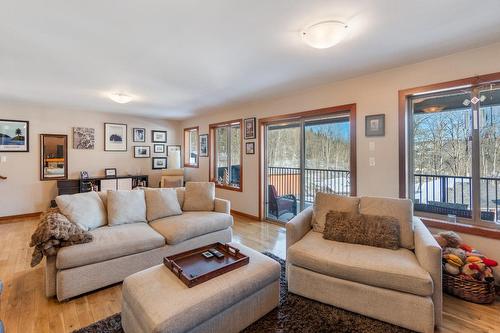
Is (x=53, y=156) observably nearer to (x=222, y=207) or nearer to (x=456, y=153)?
(x=222, y=207)

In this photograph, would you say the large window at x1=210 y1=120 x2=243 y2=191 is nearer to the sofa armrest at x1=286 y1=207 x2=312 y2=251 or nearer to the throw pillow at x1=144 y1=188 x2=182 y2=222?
the throw pillow at x1=144 y1=188 x2=182 y2=222

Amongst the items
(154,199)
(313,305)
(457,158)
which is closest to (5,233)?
(154,199)

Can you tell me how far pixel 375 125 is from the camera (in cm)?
313

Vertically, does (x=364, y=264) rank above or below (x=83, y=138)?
below

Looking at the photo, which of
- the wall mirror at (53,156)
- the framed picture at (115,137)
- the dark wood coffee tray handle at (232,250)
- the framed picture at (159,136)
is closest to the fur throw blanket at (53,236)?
the dark wood coffee tray handle at (232,250)

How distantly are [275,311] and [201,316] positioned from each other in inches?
29.8

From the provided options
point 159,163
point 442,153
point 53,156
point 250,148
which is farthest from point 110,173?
point 442,153

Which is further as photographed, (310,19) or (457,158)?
(457,158)

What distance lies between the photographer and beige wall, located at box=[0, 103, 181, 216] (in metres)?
4.77

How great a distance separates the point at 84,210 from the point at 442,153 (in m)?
4.04

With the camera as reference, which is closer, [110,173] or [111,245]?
[111,245]

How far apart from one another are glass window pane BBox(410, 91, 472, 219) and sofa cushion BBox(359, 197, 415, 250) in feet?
2.70

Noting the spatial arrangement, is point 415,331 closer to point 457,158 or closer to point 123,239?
point 457,158

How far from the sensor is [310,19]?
75.3 inches
